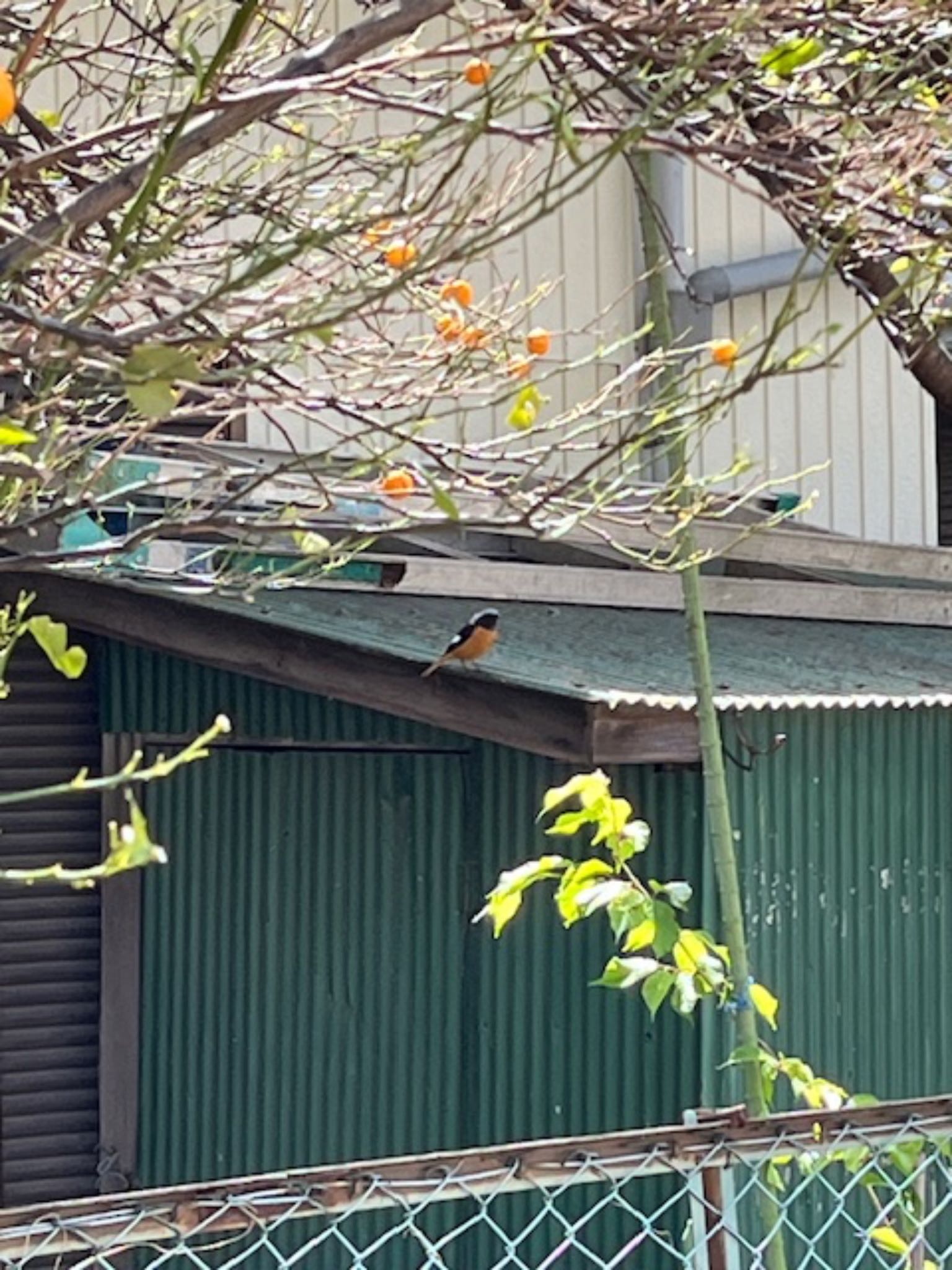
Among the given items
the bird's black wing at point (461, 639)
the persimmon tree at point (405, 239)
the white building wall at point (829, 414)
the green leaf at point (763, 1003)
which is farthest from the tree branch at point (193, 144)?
the white building wall at point (829, 414)

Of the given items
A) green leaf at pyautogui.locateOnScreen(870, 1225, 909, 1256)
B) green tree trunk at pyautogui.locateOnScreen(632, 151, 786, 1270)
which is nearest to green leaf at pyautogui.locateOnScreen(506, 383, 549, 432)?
green tree trunk at pyautogui.locateOnScreen(632, 151, 786, 1270)

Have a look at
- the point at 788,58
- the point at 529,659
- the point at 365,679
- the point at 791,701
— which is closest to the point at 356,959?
the point at 365,679

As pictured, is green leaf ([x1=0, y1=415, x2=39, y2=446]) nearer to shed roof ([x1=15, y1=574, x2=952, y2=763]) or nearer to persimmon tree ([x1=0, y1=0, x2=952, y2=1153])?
persimmon tree ([x1=0, y1=0, x2=952, y2=1153])

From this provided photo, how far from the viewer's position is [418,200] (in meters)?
3.19

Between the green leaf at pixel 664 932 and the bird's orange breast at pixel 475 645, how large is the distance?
236cm

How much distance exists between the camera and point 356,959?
6602 mm

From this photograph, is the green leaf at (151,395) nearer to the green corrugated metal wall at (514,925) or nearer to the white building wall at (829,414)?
the green corrugated metal wall at (514,925)

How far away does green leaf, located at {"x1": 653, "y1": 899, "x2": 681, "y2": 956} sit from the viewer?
318cm

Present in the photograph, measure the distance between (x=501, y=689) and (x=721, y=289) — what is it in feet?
11.3

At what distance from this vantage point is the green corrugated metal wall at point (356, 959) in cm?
603

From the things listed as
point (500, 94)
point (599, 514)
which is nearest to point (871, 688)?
point (599, 514)

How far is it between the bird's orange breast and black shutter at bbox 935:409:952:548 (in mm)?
5183

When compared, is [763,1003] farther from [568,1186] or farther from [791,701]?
[791,701]

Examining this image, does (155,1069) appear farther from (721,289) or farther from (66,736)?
(721,289)
